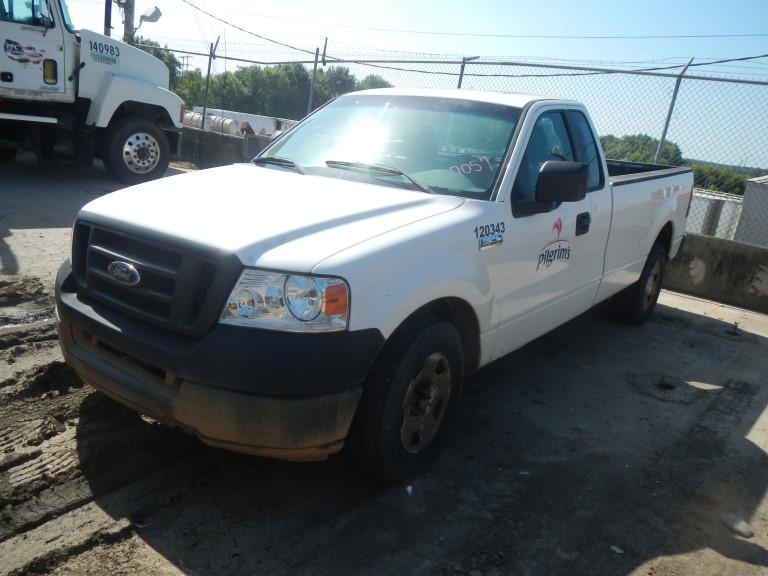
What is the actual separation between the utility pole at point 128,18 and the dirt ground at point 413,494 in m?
16.2

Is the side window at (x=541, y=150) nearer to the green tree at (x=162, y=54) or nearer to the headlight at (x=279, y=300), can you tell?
the headlight at (x=279, y=300)

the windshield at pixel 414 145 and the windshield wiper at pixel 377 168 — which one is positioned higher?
the windshield at pixel 414 145

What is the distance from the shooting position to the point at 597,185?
15.8 feet

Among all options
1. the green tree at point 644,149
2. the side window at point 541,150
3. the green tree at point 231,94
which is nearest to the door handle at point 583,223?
the side window at point 541,150

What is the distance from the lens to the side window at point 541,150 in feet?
12.6

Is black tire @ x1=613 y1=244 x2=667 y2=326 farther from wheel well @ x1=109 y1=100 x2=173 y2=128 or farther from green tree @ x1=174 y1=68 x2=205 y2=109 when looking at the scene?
green tree @ x1=174 y1=68 x2=205 y2=109

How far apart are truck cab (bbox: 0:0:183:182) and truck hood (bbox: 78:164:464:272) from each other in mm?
7207

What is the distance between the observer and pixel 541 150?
4.15 meters

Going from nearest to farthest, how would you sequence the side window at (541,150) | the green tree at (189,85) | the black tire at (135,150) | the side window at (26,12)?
the side window at (541,150), the side window at (26,12), the black tire at (135,150), the green tree at (189,85)

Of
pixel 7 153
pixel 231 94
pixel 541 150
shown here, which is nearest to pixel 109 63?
pixel 7 153

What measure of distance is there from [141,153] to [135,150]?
0.40 feet

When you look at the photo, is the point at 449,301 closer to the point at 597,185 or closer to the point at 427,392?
the point at 427,392

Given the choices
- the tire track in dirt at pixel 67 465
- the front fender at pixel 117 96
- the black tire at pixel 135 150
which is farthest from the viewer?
the black tire at pixel 135 150

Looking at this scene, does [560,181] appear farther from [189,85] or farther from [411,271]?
[189,85]
